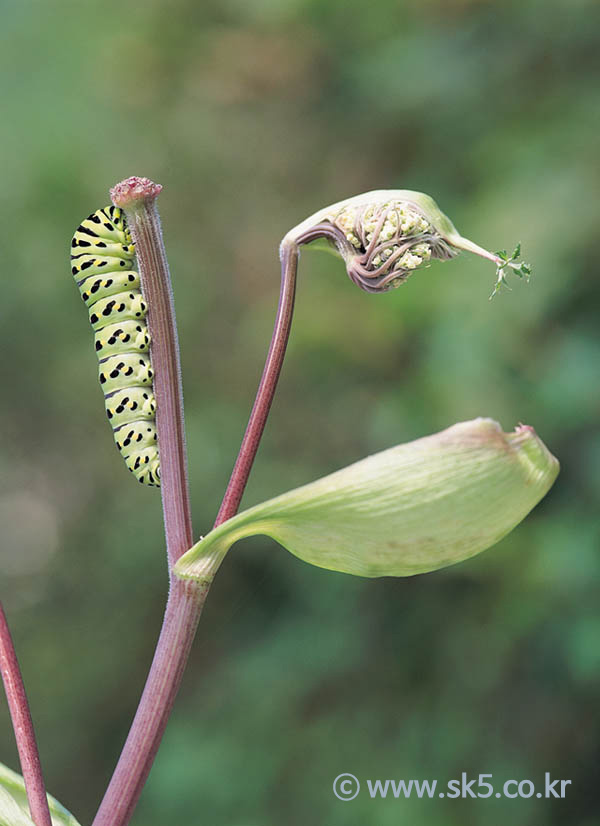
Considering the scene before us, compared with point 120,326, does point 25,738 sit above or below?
below

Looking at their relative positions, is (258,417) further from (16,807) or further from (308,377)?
(308,377)

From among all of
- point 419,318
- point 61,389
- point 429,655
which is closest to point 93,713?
point 61,389

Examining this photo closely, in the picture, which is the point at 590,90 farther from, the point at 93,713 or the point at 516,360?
the point at 93,713

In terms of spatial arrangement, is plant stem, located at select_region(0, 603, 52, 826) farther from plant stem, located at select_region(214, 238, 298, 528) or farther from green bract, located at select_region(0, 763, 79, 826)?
plant stem, located at select_region(214, 238, 298, 528)

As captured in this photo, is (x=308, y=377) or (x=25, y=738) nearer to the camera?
(x=25, y=738)

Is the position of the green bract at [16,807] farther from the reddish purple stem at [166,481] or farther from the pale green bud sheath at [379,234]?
the pale green bud sheath at [379,234]

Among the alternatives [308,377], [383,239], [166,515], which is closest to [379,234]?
[383,239]
